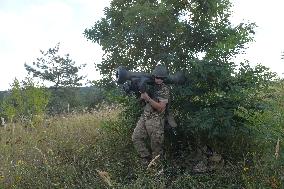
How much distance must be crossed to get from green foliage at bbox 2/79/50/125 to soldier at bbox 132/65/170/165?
11.3 ft

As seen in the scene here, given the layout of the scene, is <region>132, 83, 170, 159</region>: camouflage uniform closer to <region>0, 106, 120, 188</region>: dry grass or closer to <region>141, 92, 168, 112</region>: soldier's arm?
<region>141, 92, 168, 112</region>: soldier's arm

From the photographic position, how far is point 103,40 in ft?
26.2

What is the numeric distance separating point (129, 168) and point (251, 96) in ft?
7.37

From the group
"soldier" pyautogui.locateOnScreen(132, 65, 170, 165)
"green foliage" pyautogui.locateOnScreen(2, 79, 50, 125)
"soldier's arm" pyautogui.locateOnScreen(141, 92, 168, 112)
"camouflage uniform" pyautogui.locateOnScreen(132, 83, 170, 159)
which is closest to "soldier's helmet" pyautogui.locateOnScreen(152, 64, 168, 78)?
"soldier" pyautogui.locateOnScreen(132, 65, 170, 165)

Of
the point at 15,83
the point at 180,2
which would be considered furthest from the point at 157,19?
the point at 15,83

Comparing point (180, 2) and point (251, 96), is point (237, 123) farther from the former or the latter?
point (180, 2)

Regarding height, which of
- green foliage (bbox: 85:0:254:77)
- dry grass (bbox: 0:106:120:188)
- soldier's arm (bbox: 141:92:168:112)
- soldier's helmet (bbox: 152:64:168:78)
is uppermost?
green foliage (bbox: 85:0:254:77)

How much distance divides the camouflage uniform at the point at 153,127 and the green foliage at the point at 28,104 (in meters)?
3.43

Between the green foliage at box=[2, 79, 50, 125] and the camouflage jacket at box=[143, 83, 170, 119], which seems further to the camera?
the green foliage at box=[2, 79, 50, 125]

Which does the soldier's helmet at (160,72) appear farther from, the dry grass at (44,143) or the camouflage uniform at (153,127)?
the dry grass at (44,143)

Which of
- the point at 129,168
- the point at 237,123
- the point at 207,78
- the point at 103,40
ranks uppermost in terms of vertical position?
the point at 103,40

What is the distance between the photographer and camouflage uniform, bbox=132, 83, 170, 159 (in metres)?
6.91

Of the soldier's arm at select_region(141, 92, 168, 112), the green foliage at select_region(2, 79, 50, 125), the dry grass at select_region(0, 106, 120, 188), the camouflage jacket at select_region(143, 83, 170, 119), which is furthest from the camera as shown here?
the green foliage at select_region(2, 79, 50, 125)

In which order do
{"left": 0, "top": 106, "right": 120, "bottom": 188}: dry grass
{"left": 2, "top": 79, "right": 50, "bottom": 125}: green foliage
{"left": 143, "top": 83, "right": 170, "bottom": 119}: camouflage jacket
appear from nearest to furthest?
{"left": 143, "top": 83, "right": 170, "bottom": 119}: camouflage jacket, {"left": 0, "top": 106, "right": 120, "bottom": 188}: dry grass, {"left": 2, "top": 79, "right": 50, "bottom": 125}: green foliage
